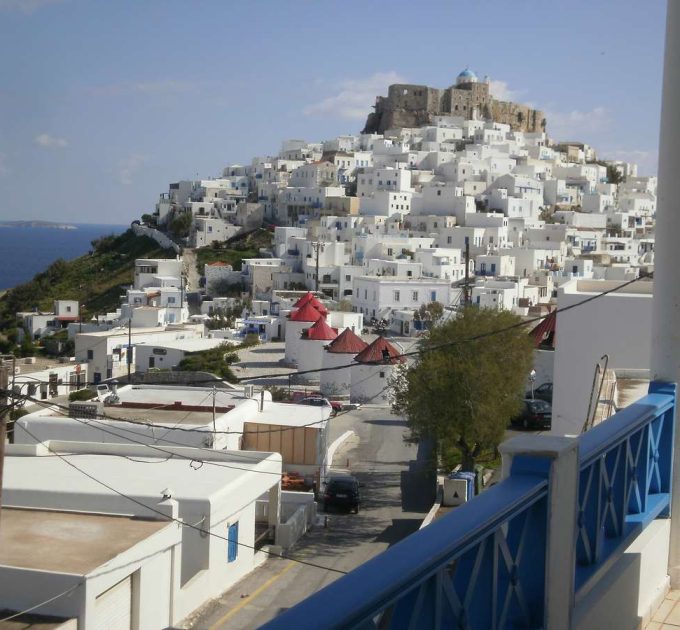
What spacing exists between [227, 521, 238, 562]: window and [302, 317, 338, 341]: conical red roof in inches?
734

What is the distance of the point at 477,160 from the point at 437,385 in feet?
161

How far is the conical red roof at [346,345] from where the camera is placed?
28.0 metres

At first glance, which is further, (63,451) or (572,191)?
(572,191)

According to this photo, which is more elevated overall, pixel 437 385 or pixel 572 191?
pixel 572 191

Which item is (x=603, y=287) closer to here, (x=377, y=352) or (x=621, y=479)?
(x=621, y=479)

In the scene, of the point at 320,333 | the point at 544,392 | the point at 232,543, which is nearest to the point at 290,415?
the point at 232,543

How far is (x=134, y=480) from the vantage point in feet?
39.3

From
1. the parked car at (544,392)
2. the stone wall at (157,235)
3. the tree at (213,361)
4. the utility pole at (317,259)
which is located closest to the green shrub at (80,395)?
the tree at (213,361)

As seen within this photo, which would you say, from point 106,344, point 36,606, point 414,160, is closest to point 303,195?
point 414,160

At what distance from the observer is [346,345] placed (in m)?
28.2

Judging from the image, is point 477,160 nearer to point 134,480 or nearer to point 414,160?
point 414,160

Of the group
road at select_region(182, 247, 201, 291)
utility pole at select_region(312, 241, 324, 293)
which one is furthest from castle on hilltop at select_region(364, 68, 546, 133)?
utility pole at select_region(312, 241, 324, 293)

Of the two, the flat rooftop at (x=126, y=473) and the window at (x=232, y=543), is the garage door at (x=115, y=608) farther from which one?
the window at (x=232, y=543)

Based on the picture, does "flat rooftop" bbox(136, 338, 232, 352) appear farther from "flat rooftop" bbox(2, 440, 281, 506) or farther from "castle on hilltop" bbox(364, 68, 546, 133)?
"castle on hilltop" bbox(364, 68, 546, 133)
